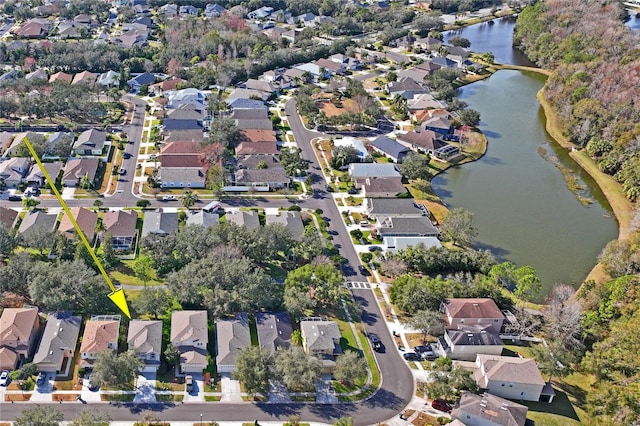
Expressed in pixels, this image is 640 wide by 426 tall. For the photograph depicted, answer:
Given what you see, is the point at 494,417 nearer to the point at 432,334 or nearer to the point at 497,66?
the point at 432,334

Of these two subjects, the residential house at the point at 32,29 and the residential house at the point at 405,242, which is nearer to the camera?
the residential house at the point at 405,242

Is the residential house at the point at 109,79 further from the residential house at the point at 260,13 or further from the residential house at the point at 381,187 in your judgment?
the residential house at the point at 260,13

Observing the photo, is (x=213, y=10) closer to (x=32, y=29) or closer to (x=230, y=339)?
(x=32, y=29)

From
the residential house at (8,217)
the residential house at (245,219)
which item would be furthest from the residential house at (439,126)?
the residential house at (8,217)

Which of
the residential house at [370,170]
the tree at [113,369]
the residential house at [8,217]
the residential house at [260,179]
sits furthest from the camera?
the residential house at [370,170]

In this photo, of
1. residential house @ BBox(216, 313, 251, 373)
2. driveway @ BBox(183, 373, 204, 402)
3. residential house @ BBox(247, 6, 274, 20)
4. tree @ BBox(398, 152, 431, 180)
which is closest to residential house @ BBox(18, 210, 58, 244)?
residential house @ BBox(216, 313, 251, 373)

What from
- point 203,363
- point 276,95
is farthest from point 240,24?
point 203,363
